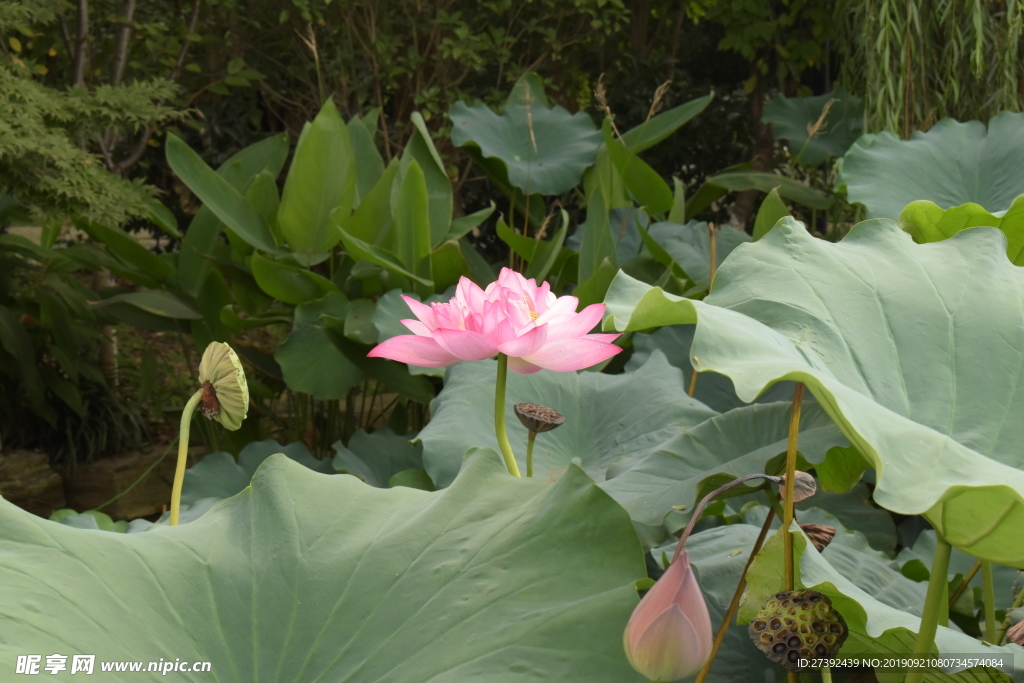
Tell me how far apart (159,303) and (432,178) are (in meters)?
0.84

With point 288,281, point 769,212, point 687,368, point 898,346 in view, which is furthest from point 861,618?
point 288,281

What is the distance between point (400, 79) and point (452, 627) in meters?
3.17

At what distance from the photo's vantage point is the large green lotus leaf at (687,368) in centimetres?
142

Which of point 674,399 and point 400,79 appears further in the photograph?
point 400,79

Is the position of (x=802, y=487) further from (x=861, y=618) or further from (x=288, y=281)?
(x=288, y=281)

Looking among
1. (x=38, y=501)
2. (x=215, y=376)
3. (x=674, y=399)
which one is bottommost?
(x=38, y=501)

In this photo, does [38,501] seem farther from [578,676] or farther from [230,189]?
[578,676]

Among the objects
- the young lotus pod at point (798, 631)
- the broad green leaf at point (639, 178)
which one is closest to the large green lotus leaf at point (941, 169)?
the broad green leaf at point (639, 178)

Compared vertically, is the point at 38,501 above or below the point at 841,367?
below

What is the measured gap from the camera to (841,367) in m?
0.56

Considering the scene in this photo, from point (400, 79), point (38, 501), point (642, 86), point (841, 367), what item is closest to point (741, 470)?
point (841, 367)

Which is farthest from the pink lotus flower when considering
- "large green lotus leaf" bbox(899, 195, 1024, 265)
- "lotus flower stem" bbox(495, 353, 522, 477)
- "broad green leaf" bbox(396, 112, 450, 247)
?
"broad green leaf" bbox(396, 112, 450, 247)

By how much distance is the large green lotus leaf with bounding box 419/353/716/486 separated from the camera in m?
1.03

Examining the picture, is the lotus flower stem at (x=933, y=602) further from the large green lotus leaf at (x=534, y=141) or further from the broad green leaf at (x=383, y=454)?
the large green lotus leaf at (x=534, y=141)
